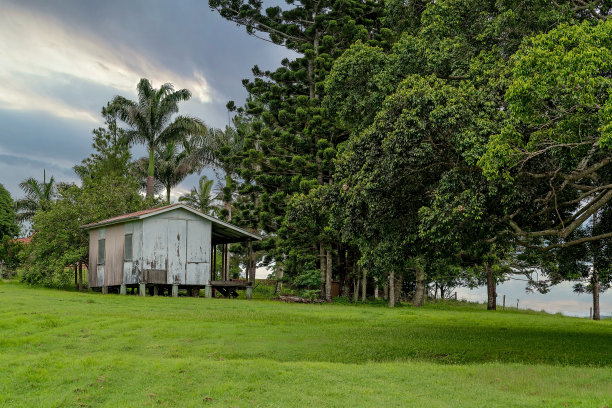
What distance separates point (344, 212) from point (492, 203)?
439cm

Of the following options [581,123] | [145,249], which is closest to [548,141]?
[581,123]

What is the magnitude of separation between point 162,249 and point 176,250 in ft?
2.33

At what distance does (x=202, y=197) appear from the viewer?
172ft

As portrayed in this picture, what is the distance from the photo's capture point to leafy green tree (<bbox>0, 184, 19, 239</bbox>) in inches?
1900

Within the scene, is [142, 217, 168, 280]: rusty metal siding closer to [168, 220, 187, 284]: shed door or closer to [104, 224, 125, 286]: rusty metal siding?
[168, 220, 187, 284]: shed door

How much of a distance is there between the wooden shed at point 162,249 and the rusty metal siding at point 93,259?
6.20ft

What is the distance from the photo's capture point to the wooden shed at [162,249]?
29.0 metres

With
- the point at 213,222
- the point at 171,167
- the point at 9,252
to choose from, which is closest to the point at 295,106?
the point at 213,222

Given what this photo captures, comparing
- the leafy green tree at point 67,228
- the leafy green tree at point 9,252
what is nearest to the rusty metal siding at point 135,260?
the leafy green tree at point 67,228

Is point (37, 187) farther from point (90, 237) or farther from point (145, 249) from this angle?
point (145, 249)

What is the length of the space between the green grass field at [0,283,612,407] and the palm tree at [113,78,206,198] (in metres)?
28.1

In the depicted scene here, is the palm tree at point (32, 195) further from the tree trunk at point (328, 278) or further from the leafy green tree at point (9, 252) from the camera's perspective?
the tree trunk at point (328, 278)

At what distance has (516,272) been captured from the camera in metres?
33.9

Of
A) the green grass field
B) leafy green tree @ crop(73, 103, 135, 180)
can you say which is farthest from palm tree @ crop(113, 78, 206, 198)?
the green grass field
